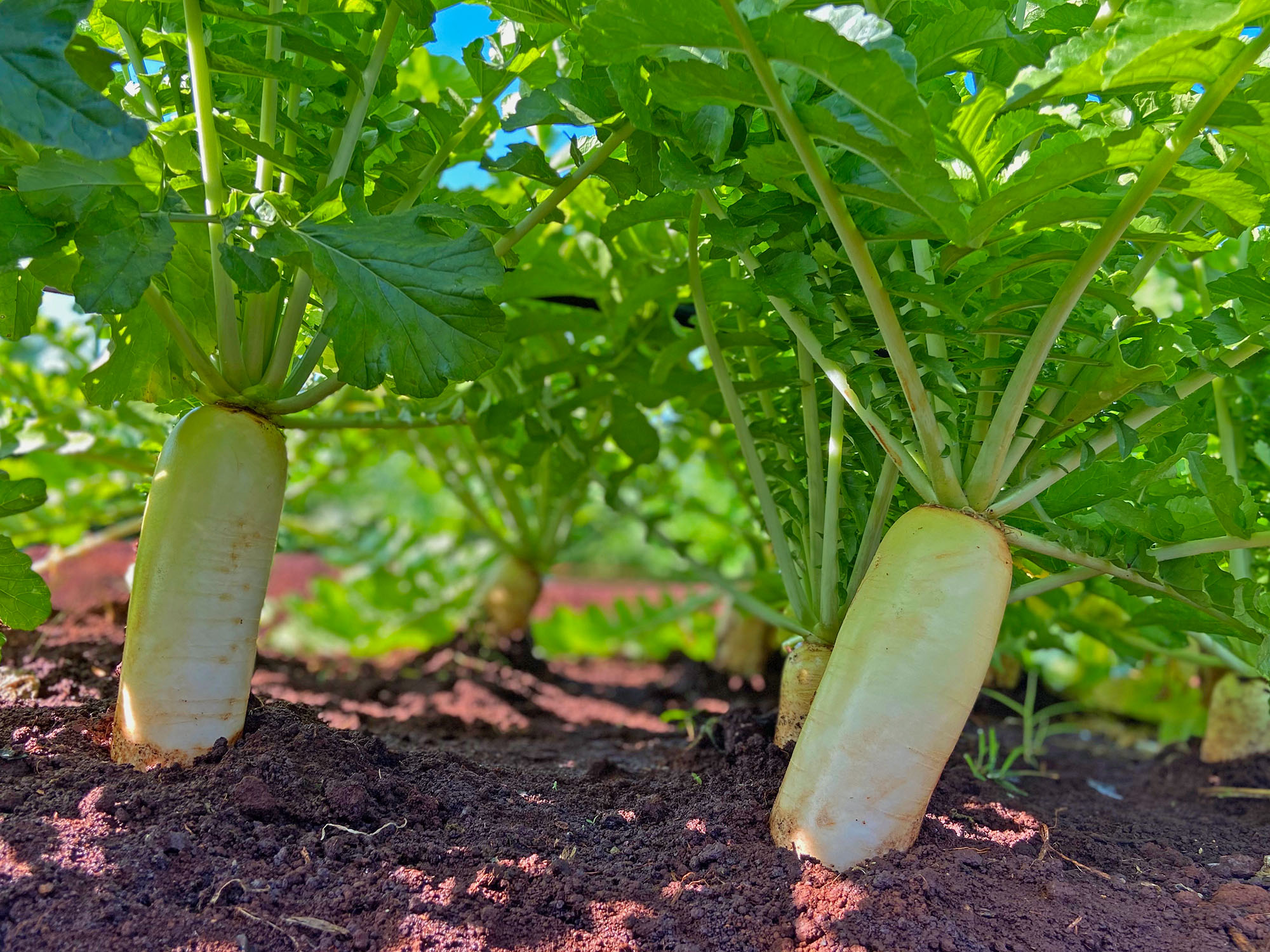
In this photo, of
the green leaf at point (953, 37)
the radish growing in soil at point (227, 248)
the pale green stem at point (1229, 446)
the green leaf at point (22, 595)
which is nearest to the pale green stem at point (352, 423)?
the radish growing in soil at point (227, 248)

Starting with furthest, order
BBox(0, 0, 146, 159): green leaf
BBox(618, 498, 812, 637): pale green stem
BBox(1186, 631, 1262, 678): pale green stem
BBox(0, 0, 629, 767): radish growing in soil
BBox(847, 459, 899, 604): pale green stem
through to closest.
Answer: BBox(1186, 631, 1262, 678): pale green stem
BBox(618, 498, 812, 637): pale green stem
BBox(847, 459, 899, 604): pale green stem
BBox(0, 0, 629, 767): radish growing in soil
BBox(0, 0, 146, 159): green leaf

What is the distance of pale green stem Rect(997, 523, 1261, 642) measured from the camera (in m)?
1.14

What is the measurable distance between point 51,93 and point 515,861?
970 millimetres

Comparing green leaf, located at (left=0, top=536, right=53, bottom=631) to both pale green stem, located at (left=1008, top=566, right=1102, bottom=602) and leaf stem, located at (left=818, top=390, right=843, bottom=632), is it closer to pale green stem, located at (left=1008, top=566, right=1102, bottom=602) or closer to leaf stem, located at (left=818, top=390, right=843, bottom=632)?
leaf stem, located at (left=818, top=390, right=843, bottom=632)

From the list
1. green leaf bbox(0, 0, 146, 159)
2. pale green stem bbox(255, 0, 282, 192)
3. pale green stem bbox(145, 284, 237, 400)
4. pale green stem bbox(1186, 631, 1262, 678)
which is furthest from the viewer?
pale green stem bbox(1186, 631, 1262, 678)

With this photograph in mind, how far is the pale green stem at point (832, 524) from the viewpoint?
1.33 meters

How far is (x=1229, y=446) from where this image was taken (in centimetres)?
179

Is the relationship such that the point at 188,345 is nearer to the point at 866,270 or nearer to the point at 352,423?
the point at 352,423

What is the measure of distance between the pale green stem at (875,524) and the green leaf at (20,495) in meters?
1.16

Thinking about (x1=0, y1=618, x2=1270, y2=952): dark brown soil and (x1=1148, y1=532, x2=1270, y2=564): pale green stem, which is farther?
(x1=1148, y1=532, x2=1270, y2=564): pale green stem

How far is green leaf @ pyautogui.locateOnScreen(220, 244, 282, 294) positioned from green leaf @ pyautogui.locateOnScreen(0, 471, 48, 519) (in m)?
0.47

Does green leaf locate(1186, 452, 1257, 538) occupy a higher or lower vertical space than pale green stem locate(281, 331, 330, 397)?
lower

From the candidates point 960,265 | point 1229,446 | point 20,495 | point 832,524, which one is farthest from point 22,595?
point 1229,446

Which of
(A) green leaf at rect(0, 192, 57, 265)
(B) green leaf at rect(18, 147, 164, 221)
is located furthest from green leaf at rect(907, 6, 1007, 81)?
(A) green leaf at rect(0, 192, 57, 265)
